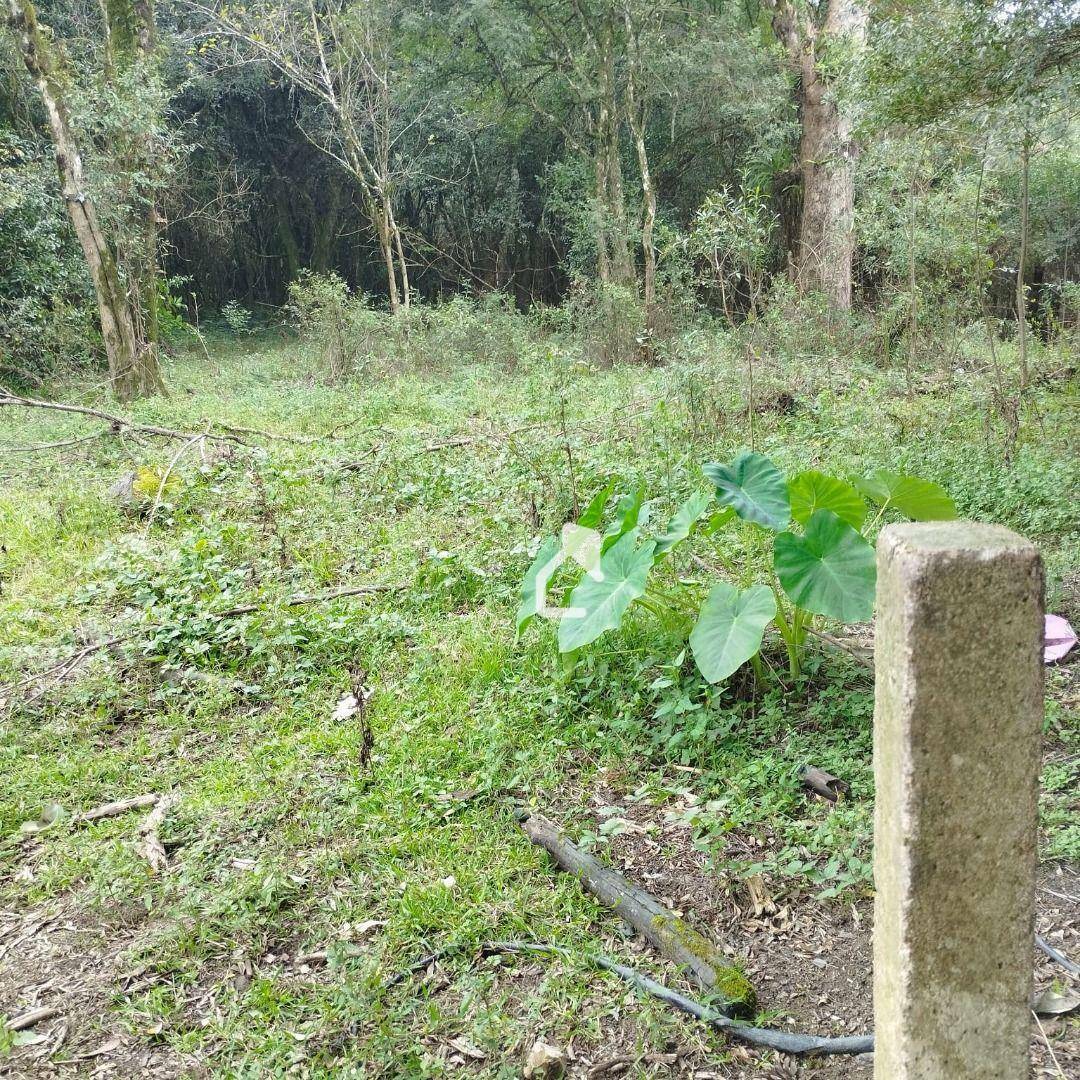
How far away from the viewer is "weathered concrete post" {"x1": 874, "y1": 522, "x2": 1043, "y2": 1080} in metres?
1.01

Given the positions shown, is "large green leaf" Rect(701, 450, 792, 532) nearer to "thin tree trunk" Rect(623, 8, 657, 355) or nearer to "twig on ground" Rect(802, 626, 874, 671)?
"twig on ground" Rect(802, 626, 874, 671)

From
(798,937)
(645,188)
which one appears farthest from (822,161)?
(798,937)

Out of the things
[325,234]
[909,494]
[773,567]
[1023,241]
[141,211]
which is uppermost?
[325,234]

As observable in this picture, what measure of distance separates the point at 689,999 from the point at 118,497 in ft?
17.8

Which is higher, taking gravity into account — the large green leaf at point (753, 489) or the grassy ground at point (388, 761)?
the large green leaf at point (753, 489)

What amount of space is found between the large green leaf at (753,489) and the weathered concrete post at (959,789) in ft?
6.11

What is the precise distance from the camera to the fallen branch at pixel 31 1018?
7.17 feet

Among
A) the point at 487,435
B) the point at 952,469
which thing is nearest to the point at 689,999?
the point at 952,469

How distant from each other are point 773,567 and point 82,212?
32.9 ft

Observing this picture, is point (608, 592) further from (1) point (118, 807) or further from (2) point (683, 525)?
(1) point (118, 807)

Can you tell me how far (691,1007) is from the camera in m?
1.98

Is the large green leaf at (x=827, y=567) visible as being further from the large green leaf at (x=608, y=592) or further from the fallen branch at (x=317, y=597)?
the fallen branch at (x=317, y=597)

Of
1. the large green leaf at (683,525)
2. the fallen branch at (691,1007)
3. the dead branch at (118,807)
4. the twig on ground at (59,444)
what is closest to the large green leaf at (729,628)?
the large green leaf at (683,525)

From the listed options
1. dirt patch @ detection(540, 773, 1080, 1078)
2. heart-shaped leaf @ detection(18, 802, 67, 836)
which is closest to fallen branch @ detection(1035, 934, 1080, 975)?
dirt patch @ detection(540, 773, 1080, 1078)
